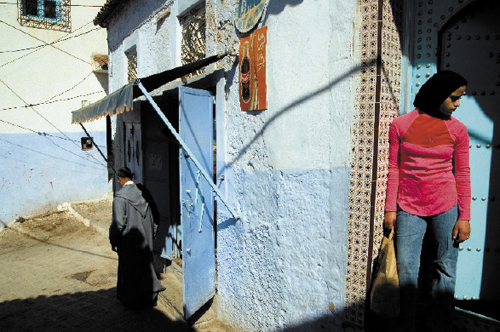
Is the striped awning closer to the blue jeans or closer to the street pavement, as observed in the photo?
the street pavement

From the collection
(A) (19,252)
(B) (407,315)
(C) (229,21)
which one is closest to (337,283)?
(B) (407,315)

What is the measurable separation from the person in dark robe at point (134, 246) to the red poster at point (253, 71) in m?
1.93

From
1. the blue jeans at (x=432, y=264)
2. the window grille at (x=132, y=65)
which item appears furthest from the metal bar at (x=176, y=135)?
the window grille at (x=132, y=65)

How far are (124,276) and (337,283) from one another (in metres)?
3.02

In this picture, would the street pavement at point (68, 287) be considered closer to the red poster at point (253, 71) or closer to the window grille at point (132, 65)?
the red poster at point (253, 71)

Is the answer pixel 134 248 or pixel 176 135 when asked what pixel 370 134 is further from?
pixel 134 248

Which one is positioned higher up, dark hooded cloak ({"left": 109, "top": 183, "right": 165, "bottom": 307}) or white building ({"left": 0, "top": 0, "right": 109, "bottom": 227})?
white building ({"left": 0, "top": 0, "right": 109, "bottom": 227})

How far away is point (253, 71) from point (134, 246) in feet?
8.89

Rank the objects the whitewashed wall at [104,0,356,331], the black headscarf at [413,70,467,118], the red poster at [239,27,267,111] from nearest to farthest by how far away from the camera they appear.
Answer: the black headscarf at [413,70,467,118] < the whitewashed wall at [104,0,356,331] < the red poster at [239,27,267,111]

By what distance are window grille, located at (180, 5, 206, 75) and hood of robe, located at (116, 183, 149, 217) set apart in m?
1.79

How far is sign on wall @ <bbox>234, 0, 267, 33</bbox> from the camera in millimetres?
3317

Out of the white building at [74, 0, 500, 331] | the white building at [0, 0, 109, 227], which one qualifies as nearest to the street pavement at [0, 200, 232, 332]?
the white building at [74, 0, 500, 331]

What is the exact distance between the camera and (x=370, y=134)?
2.32 meters

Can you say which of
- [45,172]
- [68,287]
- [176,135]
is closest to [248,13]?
[176,135]
